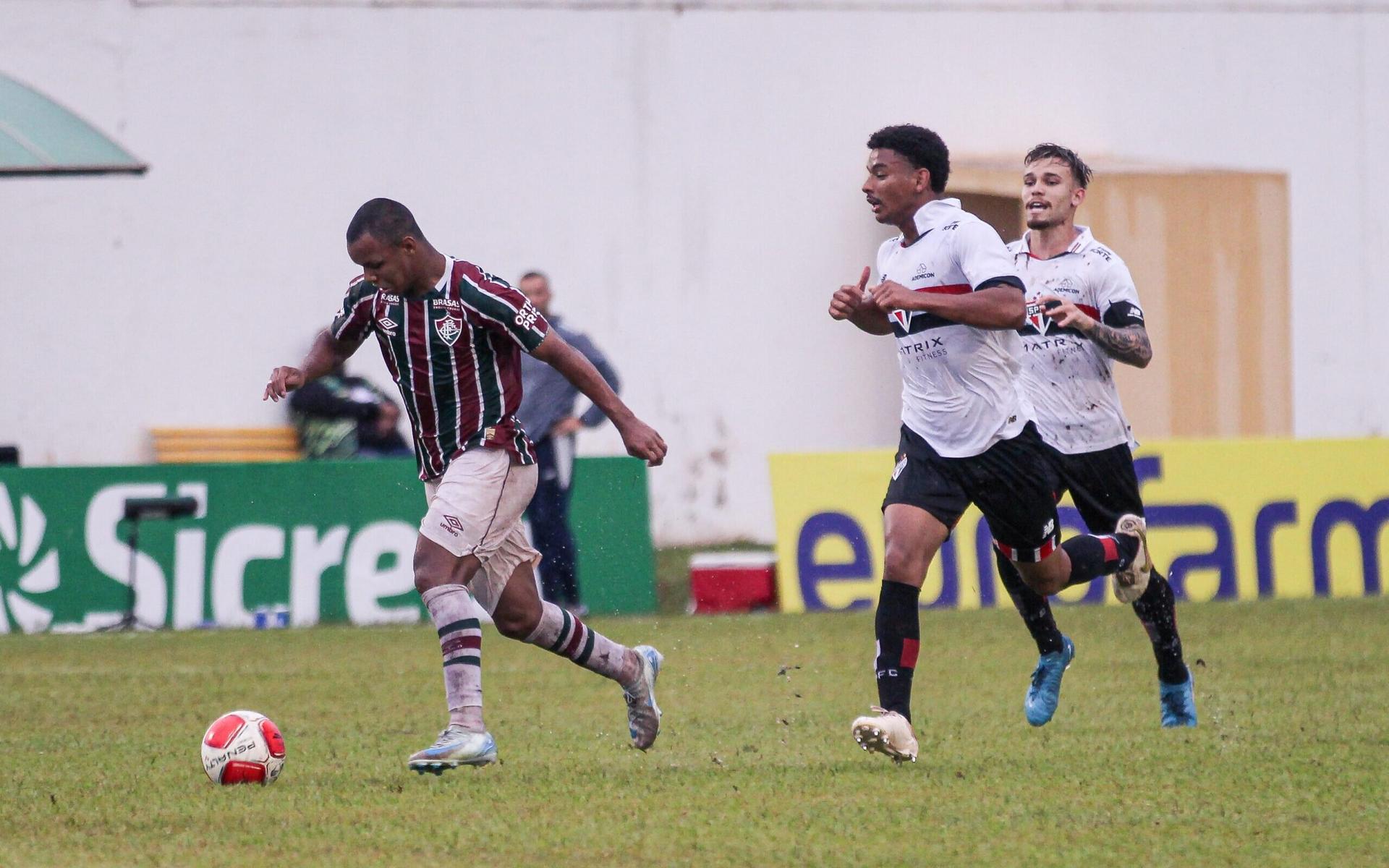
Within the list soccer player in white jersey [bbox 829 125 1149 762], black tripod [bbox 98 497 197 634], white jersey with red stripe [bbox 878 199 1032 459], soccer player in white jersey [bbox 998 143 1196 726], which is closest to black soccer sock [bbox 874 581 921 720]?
soccer player in white jersey [bbox 829 125 1149 762]

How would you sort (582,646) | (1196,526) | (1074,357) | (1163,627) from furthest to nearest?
(1196,526) → (1074,357) → (1163,627) → (582,646)

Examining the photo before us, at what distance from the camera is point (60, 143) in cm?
1437

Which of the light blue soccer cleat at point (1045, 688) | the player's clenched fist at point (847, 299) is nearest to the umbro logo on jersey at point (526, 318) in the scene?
the player's clenched fist at point (847, 299)

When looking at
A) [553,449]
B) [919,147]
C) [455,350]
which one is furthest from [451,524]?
[553,449]

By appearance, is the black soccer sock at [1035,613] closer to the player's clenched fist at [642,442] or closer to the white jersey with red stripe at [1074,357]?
the white jersey with red stripe at [1074,357]

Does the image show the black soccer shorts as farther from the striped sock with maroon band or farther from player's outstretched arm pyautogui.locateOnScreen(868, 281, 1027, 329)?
the striped sock with maroon band

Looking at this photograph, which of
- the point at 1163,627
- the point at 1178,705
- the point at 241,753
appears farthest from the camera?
the point at 1163,627

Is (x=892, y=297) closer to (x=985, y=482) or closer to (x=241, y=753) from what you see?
(x=985, y=482)

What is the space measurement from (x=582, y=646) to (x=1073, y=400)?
233cm

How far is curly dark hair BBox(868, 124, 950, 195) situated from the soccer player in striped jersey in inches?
51.5

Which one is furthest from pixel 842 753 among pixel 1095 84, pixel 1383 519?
pixel 1095 84

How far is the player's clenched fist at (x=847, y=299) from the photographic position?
21.5 ft

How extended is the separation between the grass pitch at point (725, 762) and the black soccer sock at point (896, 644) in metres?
0.25

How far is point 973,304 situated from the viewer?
6.58 meters
